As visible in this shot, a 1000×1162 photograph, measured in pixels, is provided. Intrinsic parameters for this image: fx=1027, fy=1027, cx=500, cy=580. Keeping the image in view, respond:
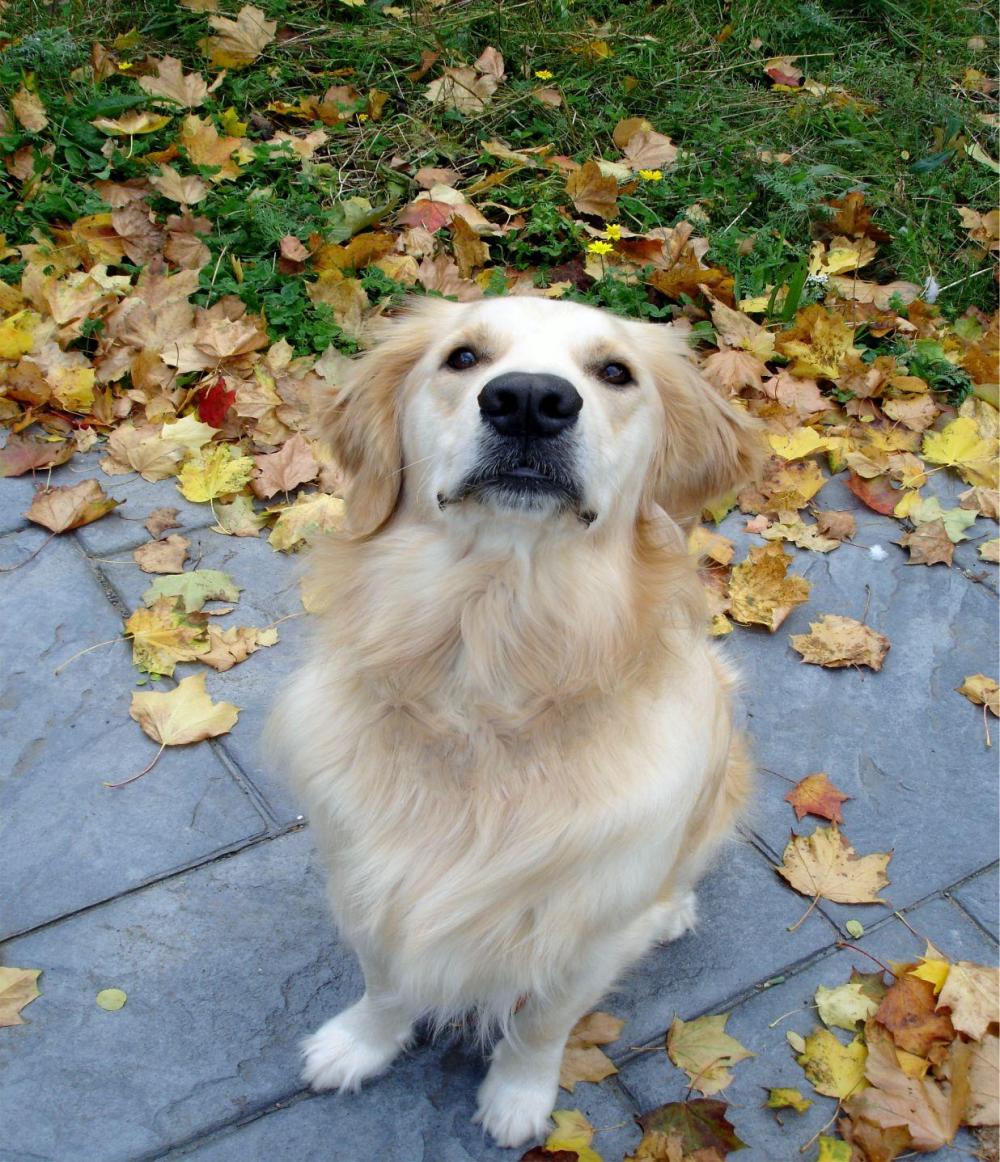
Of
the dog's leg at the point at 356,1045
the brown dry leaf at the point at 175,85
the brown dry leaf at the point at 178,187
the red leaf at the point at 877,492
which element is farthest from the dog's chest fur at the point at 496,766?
the brown dry leaf at the point at 175,85

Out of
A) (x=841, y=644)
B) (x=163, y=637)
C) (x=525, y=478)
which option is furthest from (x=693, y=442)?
(x=163, y=637)

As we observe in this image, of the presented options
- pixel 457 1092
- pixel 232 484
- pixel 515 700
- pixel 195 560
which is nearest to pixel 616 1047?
pixel 457 1092

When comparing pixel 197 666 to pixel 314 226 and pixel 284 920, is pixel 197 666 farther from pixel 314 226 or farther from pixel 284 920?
Answer: pixel 314 226

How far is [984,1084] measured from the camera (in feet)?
7.41

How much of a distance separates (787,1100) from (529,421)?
5.16 feet

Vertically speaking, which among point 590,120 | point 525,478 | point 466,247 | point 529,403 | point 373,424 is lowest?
point 466,247

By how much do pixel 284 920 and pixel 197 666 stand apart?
88 centimetres

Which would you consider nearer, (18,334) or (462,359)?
(462,359)

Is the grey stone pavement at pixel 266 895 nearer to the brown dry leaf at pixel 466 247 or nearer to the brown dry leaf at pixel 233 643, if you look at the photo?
the brown dry leaf at pixel 233 643

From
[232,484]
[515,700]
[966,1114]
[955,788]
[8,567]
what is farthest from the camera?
[232,484]

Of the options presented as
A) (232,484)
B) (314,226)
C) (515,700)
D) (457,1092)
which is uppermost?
(515,700)

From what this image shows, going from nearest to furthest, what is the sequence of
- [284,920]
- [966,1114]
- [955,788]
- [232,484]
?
[966,1114] < [284,920] < [955,788] < [232,484]

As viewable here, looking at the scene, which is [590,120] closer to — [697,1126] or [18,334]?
[18,334]

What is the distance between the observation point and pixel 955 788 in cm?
294
